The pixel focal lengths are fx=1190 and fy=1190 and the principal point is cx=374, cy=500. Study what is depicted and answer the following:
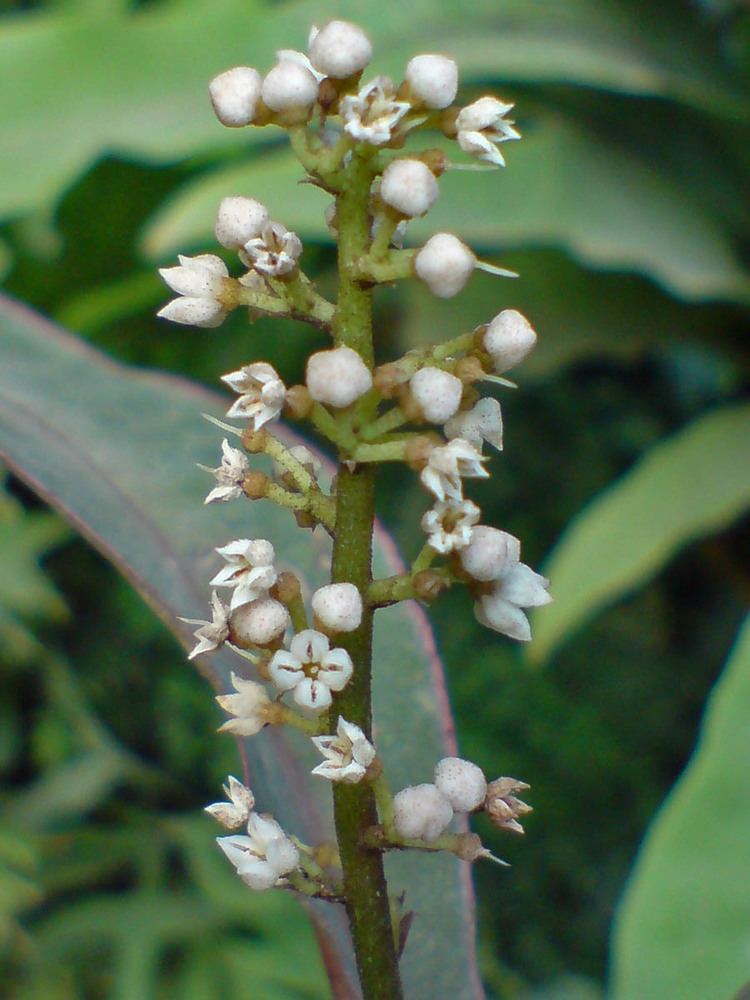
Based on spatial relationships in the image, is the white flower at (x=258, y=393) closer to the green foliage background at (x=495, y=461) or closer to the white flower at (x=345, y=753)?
the white flower at (x=345, y=753)

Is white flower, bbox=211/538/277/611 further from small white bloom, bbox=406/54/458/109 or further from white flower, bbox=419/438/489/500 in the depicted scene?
small white bloom, bbox=406/54/458/109

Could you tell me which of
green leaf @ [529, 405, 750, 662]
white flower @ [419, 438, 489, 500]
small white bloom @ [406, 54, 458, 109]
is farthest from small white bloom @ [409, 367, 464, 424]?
green leaf @ [529, 405, 750, 662]

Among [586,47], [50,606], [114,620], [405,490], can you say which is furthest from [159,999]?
[586,47]

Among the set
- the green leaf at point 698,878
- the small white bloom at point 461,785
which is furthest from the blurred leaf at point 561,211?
the small white bloom at point 461,785

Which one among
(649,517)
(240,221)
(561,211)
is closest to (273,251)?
(240,221)

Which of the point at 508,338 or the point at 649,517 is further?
the point at 649,517

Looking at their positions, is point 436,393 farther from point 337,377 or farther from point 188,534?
point 188,534

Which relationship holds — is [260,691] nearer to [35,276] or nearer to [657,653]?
[657,653]
